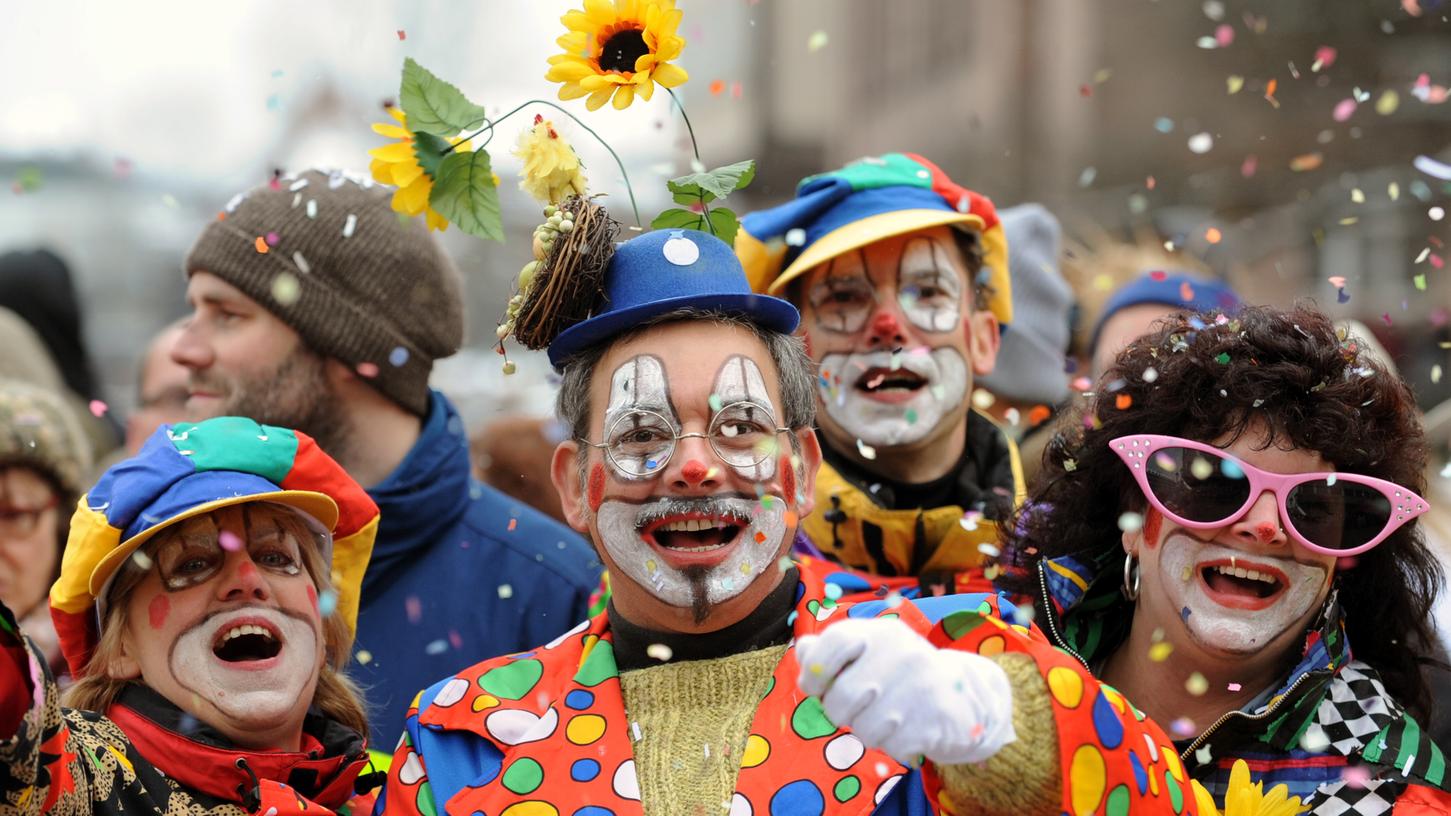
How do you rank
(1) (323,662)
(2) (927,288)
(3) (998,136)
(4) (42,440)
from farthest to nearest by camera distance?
(3) (998,136), (4) (42,440), (2) (927,288), (1) (323,662)

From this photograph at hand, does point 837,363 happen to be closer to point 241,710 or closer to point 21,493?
point 241,710

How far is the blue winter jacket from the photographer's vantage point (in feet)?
14.0

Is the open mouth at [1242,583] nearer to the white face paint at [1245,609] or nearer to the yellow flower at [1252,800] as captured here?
the white face paint at [1245,609]

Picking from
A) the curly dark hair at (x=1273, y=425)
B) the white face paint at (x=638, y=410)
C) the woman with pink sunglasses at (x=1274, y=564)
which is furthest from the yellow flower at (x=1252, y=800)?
the white face paint at (x=638, y=410)

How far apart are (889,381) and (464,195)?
139cm

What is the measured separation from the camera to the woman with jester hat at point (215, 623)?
10.4 ft

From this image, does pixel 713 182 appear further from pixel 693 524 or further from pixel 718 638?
pixel 718 638

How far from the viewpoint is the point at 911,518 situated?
424 cm

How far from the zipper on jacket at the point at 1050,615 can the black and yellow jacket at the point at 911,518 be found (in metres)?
0.58

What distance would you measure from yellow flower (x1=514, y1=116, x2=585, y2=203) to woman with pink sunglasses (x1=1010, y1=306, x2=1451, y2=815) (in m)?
1.26

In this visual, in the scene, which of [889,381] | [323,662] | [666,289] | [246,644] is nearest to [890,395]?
[889,381]

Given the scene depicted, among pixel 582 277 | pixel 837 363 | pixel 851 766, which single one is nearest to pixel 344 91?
pixel 837 363

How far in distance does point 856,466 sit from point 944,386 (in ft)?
1.05

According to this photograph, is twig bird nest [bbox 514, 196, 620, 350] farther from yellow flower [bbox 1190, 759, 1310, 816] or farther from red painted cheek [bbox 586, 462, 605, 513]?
yellow flower [bbox 1190, 759, 1310, 816]
